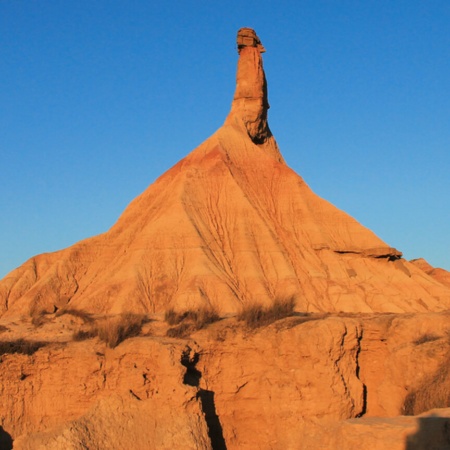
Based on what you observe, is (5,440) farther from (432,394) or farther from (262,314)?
(432,394)

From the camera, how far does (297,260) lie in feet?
153

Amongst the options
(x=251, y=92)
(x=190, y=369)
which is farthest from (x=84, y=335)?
(x=251, y=92)

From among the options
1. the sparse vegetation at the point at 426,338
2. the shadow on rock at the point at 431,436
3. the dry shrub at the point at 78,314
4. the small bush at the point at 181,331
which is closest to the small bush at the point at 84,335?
the dry shrub at the point at 78,314

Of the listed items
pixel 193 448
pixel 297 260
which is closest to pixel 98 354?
pixel 193 448

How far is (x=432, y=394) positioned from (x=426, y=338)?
156 cm

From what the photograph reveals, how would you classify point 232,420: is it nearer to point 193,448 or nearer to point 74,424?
point 193,448

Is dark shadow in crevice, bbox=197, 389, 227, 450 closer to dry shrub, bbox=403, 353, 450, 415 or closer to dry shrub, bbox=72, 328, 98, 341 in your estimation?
dry shrub, bbox=72, 328, 98, 341

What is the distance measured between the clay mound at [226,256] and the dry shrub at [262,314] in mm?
22318

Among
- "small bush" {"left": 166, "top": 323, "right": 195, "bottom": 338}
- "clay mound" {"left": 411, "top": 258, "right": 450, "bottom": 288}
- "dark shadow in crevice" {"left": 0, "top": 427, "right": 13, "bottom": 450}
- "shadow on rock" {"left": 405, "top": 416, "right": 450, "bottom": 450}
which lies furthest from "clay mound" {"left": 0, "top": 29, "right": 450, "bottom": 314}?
"shadow on rock" {"left": 405, "top": 416, "right": 450, "bottom": 450}

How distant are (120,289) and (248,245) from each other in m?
10.0

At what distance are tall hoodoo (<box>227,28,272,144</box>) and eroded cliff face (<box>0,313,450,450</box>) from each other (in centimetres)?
4522

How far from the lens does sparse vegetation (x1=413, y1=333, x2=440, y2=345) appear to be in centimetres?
1302

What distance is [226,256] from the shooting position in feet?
147

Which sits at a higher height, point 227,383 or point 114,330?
point 114,330
